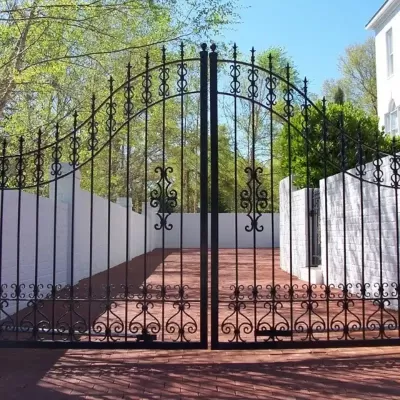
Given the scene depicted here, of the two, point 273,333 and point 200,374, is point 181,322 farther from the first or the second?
point 273,333

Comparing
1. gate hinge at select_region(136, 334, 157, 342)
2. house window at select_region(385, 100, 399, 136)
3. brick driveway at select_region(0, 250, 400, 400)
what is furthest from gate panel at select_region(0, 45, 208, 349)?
house window at select_region(385, 100, 399, 136)

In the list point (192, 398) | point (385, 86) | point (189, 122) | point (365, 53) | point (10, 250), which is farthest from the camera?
point (365, 53)

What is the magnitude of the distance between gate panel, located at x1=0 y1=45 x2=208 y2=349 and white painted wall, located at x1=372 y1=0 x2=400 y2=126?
723 centimetres

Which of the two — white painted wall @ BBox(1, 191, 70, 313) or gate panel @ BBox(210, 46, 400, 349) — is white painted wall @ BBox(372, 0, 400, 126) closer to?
gate panel @ BBox(210, 46, 400, 349)

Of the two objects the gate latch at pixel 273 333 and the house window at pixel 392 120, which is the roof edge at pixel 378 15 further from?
the gate latch at pixel 273 333

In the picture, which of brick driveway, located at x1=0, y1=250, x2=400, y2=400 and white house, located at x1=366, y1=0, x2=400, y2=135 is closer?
brick driveway, located at x1=0, y1=250, x2=400, y2=400

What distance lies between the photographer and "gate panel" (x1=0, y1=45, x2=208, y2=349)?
18.5ft

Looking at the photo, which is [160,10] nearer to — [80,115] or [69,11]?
[69,11]

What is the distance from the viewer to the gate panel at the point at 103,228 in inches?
222

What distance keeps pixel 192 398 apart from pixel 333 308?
5042 millimetres

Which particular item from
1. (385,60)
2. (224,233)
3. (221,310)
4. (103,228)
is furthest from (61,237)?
(224,233)

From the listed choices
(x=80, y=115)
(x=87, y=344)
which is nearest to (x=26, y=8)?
(x=80, y=115)

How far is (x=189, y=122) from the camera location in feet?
81.8

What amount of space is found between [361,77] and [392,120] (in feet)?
36.1
